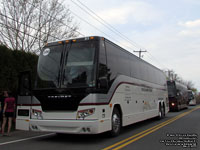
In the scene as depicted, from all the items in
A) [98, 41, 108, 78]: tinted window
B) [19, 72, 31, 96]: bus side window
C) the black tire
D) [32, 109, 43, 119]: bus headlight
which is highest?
[98, 41, 108, 78]: tinted window

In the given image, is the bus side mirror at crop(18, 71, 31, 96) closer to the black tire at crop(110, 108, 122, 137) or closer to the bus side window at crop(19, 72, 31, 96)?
the bus side window at crop(19, 72, 31, 96)

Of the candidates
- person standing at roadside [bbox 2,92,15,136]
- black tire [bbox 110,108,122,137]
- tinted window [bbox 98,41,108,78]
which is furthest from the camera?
person standing at roadside [bbox 2,92,15,136]

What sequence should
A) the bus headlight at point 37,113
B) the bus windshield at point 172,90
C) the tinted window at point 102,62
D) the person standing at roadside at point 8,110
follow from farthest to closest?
the bus windshield at point 172,90 → the person standing at roadside at point 8,110 → the bus headlight at point 37,113 → the tinted window at point 102,62

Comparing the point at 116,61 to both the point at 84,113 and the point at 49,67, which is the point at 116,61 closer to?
the point at 49,67

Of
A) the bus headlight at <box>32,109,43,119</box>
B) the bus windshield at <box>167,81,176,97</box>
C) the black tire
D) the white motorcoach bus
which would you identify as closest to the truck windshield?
the white motorcoach bus

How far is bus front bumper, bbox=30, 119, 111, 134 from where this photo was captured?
22.4 feet

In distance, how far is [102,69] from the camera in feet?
24.8

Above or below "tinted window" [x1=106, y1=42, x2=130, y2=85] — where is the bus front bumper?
below

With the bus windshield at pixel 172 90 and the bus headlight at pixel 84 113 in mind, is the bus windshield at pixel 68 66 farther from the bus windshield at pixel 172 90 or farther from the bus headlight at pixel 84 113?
the bus windshield at pixel 172 90

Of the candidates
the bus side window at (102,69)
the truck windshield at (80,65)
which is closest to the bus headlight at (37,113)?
the truck windshield at (80,65)

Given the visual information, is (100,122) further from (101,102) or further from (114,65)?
→ (114,65)

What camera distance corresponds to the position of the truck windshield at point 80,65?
23.6 ft

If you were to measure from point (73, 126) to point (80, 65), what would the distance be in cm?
194

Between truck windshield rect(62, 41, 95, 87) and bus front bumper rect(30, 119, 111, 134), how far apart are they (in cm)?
115
